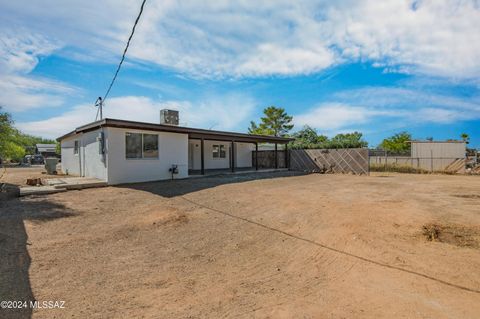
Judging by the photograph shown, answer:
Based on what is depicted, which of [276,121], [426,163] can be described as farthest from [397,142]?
[426,163]

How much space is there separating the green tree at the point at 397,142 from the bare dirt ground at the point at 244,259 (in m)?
34.8

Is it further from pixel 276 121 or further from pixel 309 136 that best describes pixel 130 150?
pixel 276 121

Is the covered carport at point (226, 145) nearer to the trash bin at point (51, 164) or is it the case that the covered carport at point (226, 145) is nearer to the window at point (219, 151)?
the window at point (219, 151)

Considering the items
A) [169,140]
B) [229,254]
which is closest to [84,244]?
[229,254]

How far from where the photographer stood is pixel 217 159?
19.6m

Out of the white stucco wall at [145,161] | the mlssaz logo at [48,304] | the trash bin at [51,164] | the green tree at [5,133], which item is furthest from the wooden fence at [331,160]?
the mlssaz logo at [48,304]

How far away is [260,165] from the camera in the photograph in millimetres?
23016

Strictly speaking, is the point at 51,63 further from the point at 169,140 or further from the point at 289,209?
the point at 289,209

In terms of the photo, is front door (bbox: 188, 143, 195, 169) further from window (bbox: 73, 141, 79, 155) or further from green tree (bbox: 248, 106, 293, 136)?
green tree (bbox: 248, 106, 293, 136)

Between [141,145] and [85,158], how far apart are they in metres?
3.74

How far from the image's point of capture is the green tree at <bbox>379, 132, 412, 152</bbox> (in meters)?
38.1

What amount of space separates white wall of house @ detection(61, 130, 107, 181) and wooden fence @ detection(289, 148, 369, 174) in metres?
14.2

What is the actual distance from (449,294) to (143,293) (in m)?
3.57

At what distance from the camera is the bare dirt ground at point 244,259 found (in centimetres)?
287
